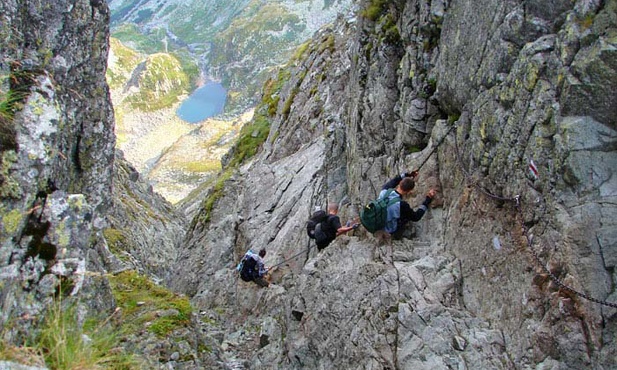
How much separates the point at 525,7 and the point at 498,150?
3.64 metres

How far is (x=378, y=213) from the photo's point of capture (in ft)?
54.5

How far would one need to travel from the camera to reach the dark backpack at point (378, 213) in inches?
651

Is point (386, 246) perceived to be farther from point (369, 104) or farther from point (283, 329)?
point (369, 104)

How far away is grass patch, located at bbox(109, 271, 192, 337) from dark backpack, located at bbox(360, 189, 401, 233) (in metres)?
6.37

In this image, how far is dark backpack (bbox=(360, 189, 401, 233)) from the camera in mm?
16547

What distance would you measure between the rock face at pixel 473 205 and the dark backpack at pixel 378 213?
0.89 m

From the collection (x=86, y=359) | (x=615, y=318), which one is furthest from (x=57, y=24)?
(x=615, y=318)

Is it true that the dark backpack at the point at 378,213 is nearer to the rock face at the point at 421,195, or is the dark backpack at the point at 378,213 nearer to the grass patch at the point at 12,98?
the rock face at the point at 421,195

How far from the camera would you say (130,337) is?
1239cm

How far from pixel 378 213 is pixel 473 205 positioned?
11.1ft

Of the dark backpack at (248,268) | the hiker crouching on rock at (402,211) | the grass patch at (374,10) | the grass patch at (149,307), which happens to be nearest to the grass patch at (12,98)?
the grass patch at (149,307)

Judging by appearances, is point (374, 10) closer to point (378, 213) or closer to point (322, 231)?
point (322, 231)

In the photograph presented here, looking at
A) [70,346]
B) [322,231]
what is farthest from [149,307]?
[322,231]

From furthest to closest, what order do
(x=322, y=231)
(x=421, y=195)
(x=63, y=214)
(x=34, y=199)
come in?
(x=322, y=231), (x=421, y=195), (x=63, y=214), (x=34, y=199)
